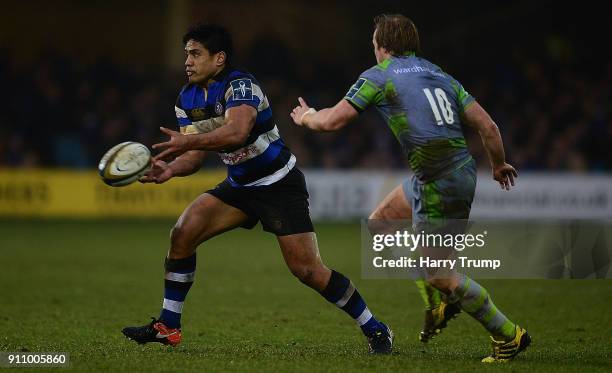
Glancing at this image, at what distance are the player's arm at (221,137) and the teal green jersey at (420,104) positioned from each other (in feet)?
2.32

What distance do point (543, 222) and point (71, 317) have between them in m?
11.0

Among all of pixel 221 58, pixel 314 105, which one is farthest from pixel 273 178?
pixel 314 105

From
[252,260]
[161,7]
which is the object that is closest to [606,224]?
[252,260]

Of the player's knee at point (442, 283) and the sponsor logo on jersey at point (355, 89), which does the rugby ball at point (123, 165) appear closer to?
the sponsor logo on jersey at point (355, 89)

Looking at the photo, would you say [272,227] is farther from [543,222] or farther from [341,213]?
[341,213]

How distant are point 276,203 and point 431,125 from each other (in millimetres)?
1235

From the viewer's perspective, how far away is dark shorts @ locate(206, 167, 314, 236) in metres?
7.25

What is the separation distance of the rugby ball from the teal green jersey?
4.44 feet

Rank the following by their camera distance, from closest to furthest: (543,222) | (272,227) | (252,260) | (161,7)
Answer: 1. (272,227)
2. (252,260)
3. (543,222)
4. (161,7)

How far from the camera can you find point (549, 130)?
21.2m

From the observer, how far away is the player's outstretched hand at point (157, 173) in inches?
273

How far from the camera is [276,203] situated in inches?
288

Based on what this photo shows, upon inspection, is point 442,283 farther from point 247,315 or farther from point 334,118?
point 247,315

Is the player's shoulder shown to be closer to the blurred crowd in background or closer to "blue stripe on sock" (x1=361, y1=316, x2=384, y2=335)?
"blue stripe on sock" (x1=361, y1=316, x2=384, y2=335)
